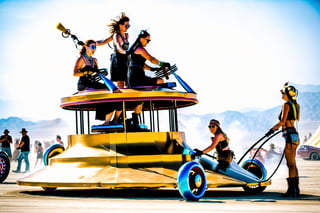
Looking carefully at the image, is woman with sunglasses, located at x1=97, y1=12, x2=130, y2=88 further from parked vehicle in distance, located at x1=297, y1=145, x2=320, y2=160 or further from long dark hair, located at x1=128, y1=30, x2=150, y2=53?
parked vehicle in distance, located at x1=297, y1=145, x2=320, y2=160

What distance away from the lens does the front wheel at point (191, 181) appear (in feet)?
38.5

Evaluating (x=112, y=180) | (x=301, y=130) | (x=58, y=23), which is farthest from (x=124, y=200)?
(x=301, y=130)

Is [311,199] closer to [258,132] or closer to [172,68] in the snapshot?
[172,68]

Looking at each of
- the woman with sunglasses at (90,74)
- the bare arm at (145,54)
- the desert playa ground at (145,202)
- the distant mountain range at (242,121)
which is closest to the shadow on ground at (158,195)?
the desert playa ground at (145,202)

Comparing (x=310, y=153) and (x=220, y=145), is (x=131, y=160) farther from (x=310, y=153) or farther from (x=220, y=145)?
(x=310, y=153)

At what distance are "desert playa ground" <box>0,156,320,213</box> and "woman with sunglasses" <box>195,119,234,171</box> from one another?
731mm

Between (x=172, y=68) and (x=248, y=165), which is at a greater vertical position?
(x=172, y=68)

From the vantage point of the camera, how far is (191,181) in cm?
1219

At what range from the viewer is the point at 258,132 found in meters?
152

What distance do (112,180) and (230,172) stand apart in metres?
2.63

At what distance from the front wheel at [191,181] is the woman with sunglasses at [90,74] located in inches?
136

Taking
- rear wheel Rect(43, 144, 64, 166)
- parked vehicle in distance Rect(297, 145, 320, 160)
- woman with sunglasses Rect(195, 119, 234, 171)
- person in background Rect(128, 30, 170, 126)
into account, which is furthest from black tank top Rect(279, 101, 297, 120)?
parked vehicle in distance Rect(297, 145, 320, 160)

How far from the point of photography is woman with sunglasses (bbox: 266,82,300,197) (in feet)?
41.7

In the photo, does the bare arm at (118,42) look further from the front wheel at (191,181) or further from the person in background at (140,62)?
the front wheel at (191,181)
